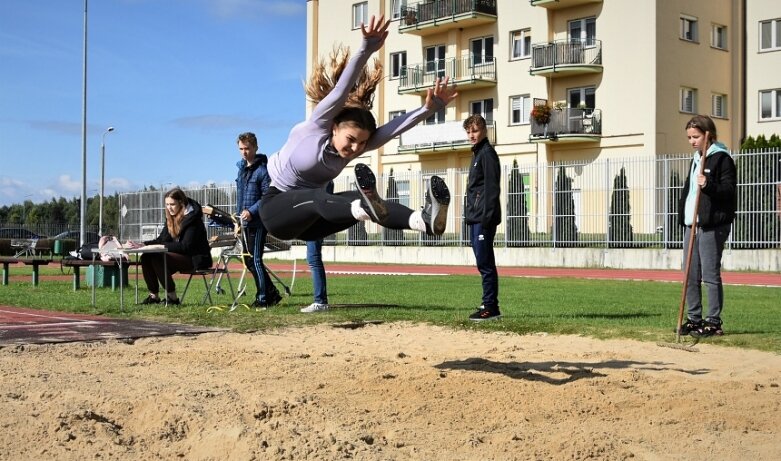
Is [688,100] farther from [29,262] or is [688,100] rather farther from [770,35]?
[29,262]

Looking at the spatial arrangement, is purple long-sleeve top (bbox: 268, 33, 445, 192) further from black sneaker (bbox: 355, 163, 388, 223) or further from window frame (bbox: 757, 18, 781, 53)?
window frame (bbox: 757, 18, 781, 53)

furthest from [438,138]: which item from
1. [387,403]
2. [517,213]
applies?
[387,403]

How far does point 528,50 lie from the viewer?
136 feet

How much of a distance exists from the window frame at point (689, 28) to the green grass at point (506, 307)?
23268 mm

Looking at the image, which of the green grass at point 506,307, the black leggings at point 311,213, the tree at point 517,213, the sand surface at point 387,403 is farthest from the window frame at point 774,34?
the black leggings at point 311,213

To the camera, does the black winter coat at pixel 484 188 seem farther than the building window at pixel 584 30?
No

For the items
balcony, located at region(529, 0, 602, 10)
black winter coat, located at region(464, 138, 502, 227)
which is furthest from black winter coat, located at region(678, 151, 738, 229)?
balcony, located at region(529, 0, 602, 10)

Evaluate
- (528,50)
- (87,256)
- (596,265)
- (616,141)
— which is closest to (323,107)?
(87,256)

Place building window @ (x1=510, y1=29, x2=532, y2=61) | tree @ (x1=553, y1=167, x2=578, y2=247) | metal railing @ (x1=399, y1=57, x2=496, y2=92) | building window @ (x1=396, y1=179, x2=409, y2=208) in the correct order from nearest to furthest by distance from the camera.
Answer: tree @ (x1=553, y1=167, x2=578, y2=247) < building window @ (x1=396, y1=179, x2=409, y2=208) < building window @ (x1=510, y1=29, x2=532, y2=61) < metal railing @ (x1=399, y1=57, x2=496, y2=92)

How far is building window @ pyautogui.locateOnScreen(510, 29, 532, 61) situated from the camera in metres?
41.3

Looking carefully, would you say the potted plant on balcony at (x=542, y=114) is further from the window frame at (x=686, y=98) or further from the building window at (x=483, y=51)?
the window frame at (x=686, y=98)

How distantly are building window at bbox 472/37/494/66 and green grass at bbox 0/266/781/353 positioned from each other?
2607 cm

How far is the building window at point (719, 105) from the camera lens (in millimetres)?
40047

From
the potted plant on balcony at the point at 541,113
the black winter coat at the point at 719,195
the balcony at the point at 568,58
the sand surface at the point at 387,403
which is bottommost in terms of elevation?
the sand surface at the point at 387,403
